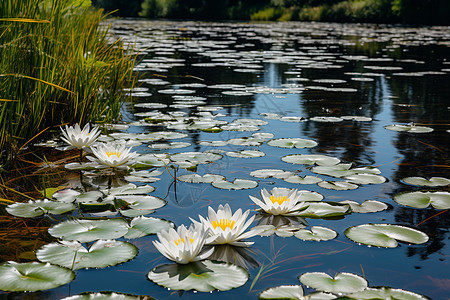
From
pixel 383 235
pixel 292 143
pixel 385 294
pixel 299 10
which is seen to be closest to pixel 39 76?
pixel 292 143

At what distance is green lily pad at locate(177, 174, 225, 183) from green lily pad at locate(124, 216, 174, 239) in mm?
476

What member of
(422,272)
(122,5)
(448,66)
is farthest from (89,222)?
(122,5)

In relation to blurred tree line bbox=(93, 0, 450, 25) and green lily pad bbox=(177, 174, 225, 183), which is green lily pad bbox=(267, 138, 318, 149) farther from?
blurred tree line bbox=(93, 0, 450, 25)

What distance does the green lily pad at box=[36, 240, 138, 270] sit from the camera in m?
1.30

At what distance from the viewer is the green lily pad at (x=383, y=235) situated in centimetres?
148

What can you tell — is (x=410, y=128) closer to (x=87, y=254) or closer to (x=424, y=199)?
(x=424, y=199)

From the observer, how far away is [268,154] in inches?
98.3

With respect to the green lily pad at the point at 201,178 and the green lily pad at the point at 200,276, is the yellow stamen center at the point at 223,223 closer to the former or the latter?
the green lily pad at the point at 200,276

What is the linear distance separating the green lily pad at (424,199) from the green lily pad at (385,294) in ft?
2.27

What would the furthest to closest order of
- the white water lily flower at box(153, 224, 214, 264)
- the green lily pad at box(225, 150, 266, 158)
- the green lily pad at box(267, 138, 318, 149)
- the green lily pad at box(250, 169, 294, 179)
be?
the green lily pad at box(267, 138, 318, 149), the green lily pad at box(225, 150, 266, 158), the green lily pad at box(250, 169, 294, 179), the white water lily flower at box(153, 224, 214, 264)

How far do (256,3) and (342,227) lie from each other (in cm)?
3296

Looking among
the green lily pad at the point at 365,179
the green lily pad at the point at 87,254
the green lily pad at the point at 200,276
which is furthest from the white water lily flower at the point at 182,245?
the green lily pad at the point at 365,179

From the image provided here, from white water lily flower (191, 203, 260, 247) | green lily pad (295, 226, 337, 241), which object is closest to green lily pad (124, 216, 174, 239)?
white water lily flower (191, 203, 260, 247)

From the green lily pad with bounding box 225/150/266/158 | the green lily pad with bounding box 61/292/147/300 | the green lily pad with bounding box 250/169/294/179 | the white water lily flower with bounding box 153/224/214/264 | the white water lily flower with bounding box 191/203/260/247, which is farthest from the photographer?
the green lily pad with bounding box 225/150/266/158
